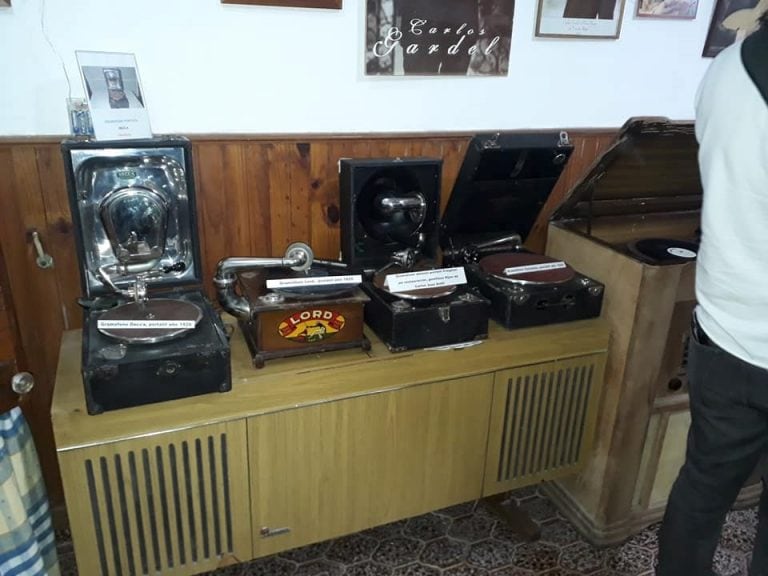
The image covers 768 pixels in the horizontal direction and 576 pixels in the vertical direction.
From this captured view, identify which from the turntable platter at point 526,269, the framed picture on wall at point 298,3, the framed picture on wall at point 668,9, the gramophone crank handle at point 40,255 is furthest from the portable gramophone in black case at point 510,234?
the gramophone crank handle at point 40,255

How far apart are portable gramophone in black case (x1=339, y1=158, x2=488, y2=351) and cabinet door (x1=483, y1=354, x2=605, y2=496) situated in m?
0.20

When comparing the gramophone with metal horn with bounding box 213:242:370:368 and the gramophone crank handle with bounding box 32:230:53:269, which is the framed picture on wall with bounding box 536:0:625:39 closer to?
the gramophone with metal horn with bounding box 213:242:370:368

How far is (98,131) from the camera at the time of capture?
142cm

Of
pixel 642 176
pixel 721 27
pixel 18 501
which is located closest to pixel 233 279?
pixel 18 501

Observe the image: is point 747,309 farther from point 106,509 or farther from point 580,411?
point 106,509

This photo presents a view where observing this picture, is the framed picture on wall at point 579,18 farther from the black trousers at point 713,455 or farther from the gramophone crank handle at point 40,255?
the gramophone crank handle at point 40,255

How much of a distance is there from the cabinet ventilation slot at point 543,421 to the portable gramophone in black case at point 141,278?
0.77m

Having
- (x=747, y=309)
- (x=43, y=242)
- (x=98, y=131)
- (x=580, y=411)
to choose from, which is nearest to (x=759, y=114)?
(x=747, y=309)

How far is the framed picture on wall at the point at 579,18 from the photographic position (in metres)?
1.86

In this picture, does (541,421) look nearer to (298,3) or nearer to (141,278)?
(141,278)

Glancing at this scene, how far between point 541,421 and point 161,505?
38.6 inches

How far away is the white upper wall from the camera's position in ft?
4.81

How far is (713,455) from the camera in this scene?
4.31ft

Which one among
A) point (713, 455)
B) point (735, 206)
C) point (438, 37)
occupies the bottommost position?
point (713, 455)
